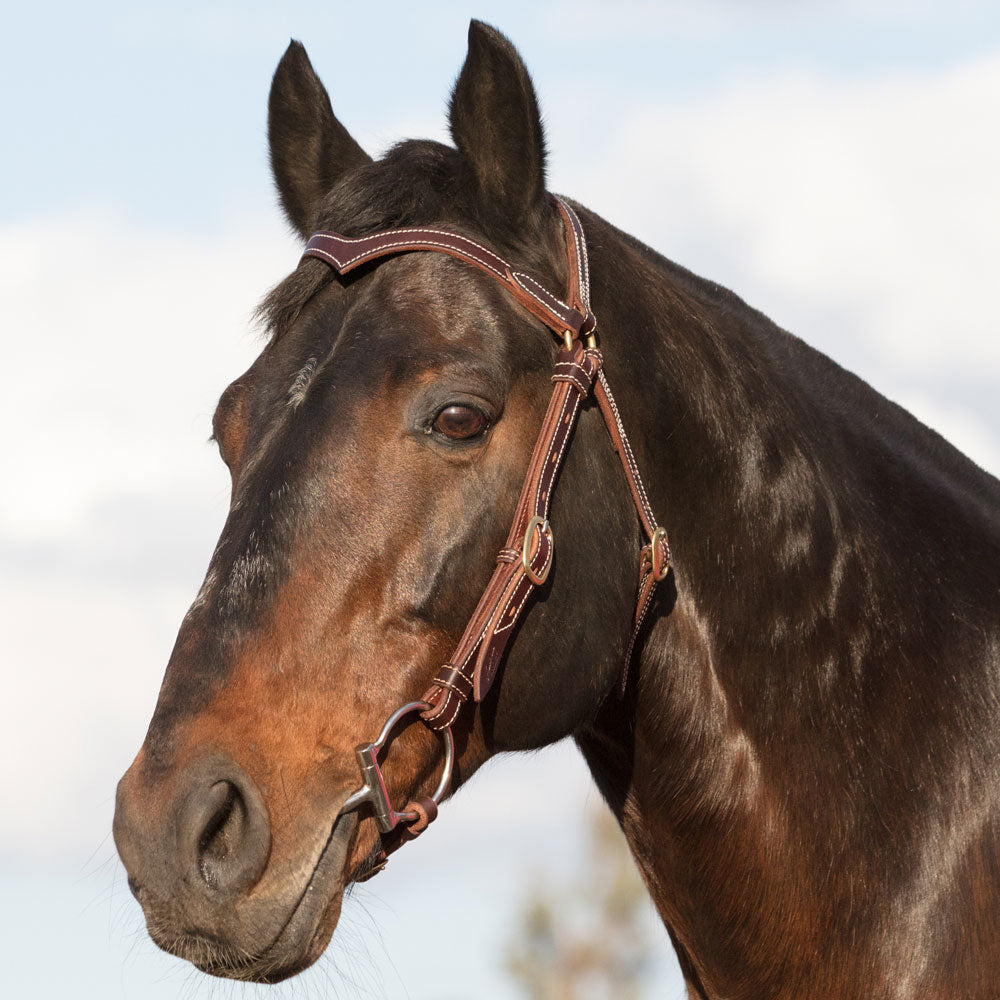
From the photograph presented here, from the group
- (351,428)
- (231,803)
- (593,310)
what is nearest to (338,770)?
(231,803)

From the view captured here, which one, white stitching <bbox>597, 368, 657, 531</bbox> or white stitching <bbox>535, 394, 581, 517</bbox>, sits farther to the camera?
white stitching <bbox>597, 368, 657, 531</bbox>

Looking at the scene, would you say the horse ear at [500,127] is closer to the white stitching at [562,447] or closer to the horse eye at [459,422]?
the white stitching at [562,447]

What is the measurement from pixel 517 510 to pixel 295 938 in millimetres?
1272

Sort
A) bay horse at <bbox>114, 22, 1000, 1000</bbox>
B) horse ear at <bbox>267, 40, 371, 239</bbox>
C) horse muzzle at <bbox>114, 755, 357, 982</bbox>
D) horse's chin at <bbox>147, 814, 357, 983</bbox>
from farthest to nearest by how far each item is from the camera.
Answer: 1. horse ear at <bbox>267, 40, 371, 239</bbox>
2. bay horse at <bbox>114, 22, 1000, 1000</bbox>
3. horse's chin at <bbox>147, 814, 357, 983</bbox>
4. horse muzzle at <bbox>114, 755, 357, 982</bbox>

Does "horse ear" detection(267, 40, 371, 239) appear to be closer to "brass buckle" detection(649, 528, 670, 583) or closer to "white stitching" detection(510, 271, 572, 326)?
"white stitching" detection(510, 271, 572, 326)

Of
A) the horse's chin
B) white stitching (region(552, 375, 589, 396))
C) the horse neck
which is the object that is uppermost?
white stitching (region(552, 375, 589, 396))

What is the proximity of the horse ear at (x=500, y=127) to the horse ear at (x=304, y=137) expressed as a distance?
0.79 m

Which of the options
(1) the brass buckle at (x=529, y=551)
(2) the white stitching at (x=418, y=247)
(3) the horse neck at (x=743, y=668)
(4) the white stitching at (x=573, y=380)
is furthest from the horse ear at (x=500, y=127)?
(1) the brass buckle at (x=529, y=551)

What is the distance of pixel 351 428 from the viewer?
12.7ft

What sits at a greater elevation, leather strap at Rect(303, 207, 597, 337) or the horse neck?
leather strap at Rect(303, 207, 597, 337)

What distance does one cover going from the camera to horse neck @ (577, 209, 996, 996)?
14.4 ft

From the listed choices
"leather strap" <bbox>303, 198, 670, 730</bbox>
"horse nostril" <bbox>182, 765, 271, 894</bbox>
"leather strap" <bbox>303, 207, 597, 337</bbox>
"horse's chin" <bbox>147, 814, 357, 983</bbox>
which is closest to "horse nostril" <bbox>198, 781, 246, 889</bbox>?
"horse nostril" <bbox>182, 765, 271, 894</bbox>

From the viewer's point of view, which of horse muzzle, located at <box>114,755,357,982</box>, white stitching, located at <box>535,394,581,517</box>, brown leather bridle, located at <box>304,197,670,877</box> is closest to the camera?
horse muzzle, located at <box>114,755,357,982</box>

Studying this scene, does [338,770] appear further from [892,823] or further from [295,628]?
[892,823]
